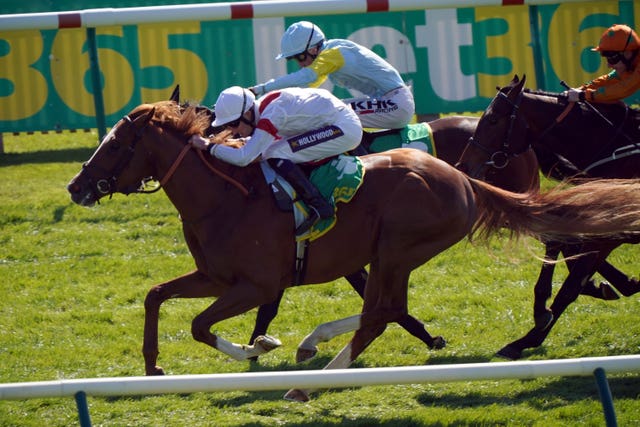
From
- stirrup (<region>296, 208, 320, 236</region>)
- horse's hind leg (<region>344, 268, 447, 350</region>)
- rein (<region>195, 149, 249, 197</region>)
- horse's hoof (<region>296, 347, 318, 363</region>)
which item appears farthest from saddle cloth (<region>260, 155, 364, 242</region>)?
horse's hind leg (<region>344, 268, 447, 350</region>)

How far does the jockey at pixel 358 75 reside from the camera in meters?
7.43

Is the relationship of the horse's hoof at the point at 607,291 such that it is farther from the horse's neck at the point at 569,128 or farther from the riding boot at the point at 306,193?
the riding boot at the point at 306,193

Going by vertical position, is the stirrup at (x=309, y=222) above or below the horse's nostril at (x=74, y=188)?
below

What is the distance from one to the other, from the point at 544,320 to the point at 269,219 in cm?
210

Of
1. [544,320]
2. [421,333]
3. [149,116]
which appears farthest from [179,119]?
[544,320]

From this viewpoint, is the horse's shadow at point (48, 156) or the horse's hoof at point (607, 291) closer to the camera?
the horse's hoof at point (607, 291)

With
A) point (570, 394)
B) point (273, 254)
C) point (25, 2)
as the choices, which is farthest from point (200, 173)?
point (25, 2)

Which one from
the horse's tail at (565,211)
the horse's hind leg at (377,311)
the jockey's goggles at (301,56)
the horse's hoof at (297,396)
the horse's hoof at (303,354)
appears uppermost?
the jockey's goggles at (301,56)

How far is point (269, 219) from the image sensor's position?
624cm

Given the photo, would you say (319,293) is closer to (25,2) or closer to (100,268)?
(100,268)

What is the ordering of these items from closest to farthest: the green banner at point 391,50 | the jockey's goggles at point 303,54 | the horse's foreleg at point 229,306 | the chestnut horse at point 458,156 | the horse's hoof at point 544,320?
the horse's foreleg at point 229,306 → the horse's hoof at point 544,320 → the jockey's goggles at point 303,54 → the chestnut horse at point 458,156 → the green banner at point 391,50

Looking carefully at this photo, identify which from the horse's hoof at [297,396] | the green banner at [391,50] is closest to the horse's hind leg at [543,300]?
the horse's hoof at [297,396]

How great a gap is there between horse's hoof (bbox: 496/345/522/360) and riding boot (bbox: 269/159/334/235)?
5.35 ft

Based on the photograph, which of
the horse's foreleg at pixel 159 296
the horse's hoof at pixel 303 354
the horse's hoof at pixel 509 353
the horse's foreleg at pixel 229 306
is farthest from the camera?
the horse's hoof at pixel 509 353
